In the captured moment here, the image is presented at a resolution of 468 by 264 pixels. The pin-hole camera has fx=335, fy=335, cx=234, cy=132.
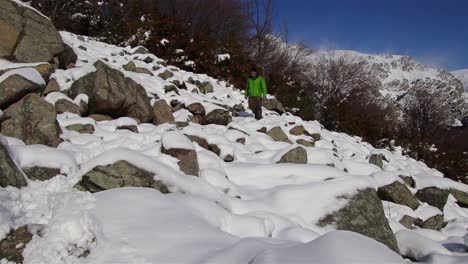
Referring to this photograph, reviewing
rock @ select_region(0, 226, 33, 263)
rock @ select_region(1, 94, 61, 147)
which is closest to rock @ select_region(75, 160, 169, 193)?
rock @ select_region(0, 226, 33, 263)

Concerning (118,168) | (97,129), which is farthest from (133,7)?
(118,168)

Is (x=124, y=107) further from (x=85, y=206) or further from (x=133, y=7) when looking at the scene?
(x=133, y=7)

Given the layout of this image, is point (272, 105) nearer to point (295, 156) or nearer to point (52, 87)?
point (295, 156)

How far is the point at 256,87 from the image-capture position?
10.7 m

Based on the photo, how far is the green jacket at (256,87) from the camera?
10.6 meters

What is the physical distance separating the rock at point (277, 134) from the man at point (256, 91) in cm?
183

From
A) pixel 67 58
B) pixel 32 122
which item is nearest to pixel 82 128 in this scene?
pixel 32 122

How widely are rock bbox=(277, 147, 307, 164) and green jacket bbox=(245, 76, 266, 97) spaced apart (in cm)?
411

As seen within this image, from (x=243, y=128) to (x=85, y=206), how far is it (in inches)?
223

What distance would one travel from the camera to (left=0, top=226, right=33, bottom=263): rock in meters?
2.99

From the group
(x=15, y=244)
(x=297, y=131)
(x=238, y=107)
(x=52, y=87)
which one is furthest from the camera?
(x=238, y=107)

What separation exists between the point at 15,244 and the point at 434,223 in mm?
6932

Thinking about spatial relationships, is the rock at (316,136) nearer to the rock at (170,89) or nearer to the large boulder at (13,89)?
the rock at (170,89)

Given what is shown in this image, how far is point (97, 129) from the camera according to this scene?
7.02 meters
